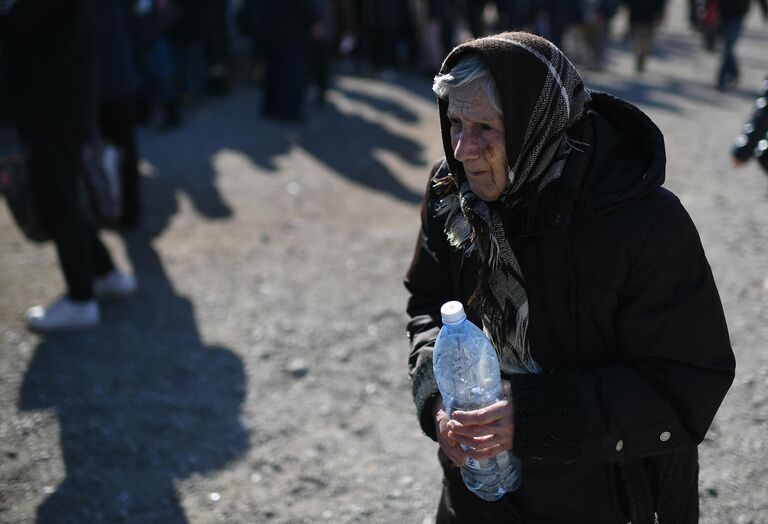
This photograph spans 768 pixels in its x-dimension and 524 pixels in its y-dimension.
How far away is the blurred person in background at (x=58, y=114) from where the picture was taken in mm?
4559

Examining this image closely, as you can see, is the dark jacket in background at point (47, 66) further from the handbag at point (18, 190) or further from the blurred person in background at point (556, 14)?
the blurred person in background at point (556, 14)

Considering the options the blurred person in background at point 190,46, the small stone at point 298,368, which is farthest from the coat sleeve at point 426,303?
the blurred person in background at point 190,46

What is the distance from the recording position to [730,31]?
1207cm

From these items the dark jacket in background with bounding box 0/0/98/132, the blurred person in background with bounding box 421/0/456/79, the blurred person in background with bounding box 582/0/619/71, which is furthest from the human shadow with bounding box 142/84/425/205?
the blurred person in background with bounding box 582/0/619/71

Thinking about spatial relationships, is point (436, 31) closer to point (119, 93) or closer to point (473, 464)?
point (119, 93)

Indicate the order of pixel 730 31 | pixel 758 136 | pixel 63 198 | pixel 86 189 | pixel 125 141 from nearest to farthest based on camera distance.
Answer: pixel 63 198
pixel 758 136
pixel 86 189
pixel 125 141
pixel 730 31

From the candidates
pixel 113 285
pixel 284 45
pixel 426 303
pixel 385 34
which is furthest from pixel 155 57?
pixel 426 303

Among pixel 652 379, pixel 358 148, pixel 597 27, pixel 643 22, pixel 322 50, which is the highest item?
pixel 652 379

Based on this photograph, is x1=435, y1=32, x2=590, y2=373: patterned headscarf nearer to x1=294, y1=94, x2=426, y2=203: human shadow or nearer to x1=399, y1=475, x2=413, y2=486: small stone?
A: x1=399, y1=475, x2=413, y2=486: small stone

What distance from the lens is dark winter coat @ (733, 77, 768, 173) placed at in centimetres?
483

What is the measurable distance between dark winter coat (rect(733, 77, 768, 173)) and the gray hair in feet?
11.1

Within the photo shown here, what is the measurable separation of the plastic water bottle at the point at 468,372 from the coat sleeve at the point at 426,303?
93 mm

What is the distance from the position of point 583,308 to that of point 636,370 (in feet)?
0.61

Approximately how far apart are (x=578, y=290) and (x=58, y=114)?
3.56 meters
